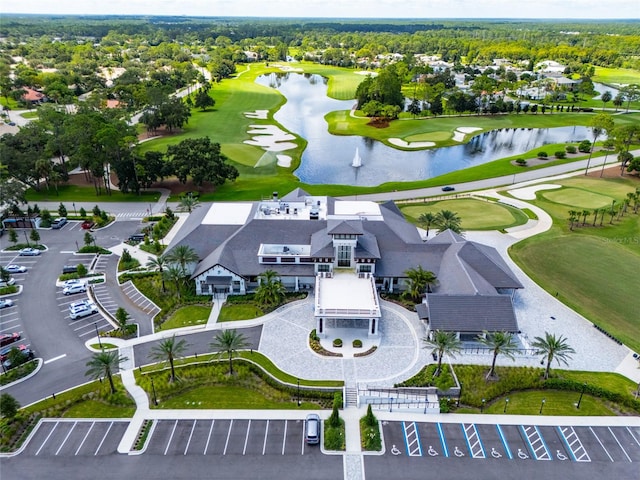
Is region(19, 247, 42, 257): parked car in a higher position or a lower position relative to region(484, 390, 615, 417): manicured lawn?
higher

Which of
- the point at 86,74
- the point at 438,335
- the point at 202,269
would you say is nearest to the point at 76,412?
the point at 202,269

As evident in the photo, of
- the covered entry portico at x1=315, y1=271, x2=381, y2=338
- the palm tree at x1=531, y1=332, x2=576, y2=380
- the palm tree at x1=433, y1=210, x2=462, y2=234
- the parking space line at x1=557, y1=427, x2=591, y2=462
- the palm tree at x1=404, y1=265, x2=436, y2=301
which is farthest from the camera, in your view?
the palm tree at x1=433, y1=210, x2=462, y2=234

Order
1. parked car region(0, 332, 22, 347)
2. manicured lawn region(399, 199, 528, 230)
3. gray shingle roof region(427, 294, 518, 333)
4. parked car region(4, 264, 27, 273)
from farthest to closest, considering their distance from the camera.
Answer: manicured lawn region(399, 199, 528, 230) < parked car region(4, 264, 27, 273) < parked car region(0, 332, 22, 347) < gray shingle roof region(427, 294, 518, 333)

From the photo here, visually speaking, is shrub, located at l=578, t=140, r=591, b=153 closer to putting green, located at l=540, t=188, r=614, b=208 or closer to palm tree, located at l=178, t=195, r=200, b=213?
putting green, located at l=540, t=188, r=614, b=208

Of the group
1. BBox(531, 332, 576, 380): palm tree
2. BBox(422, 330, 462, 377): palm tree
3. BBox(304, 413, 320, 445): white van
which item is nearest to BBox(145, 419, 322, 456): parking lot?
BBox(304, 413, 320, 445): white van

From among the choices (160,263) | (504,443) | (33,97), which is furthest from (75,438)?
(33,97)

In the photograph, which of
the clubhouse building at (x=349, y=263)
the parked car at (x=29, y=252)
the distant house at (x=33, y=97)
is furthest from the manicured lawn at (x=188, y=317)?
the distant house at (x=33, y=97)
